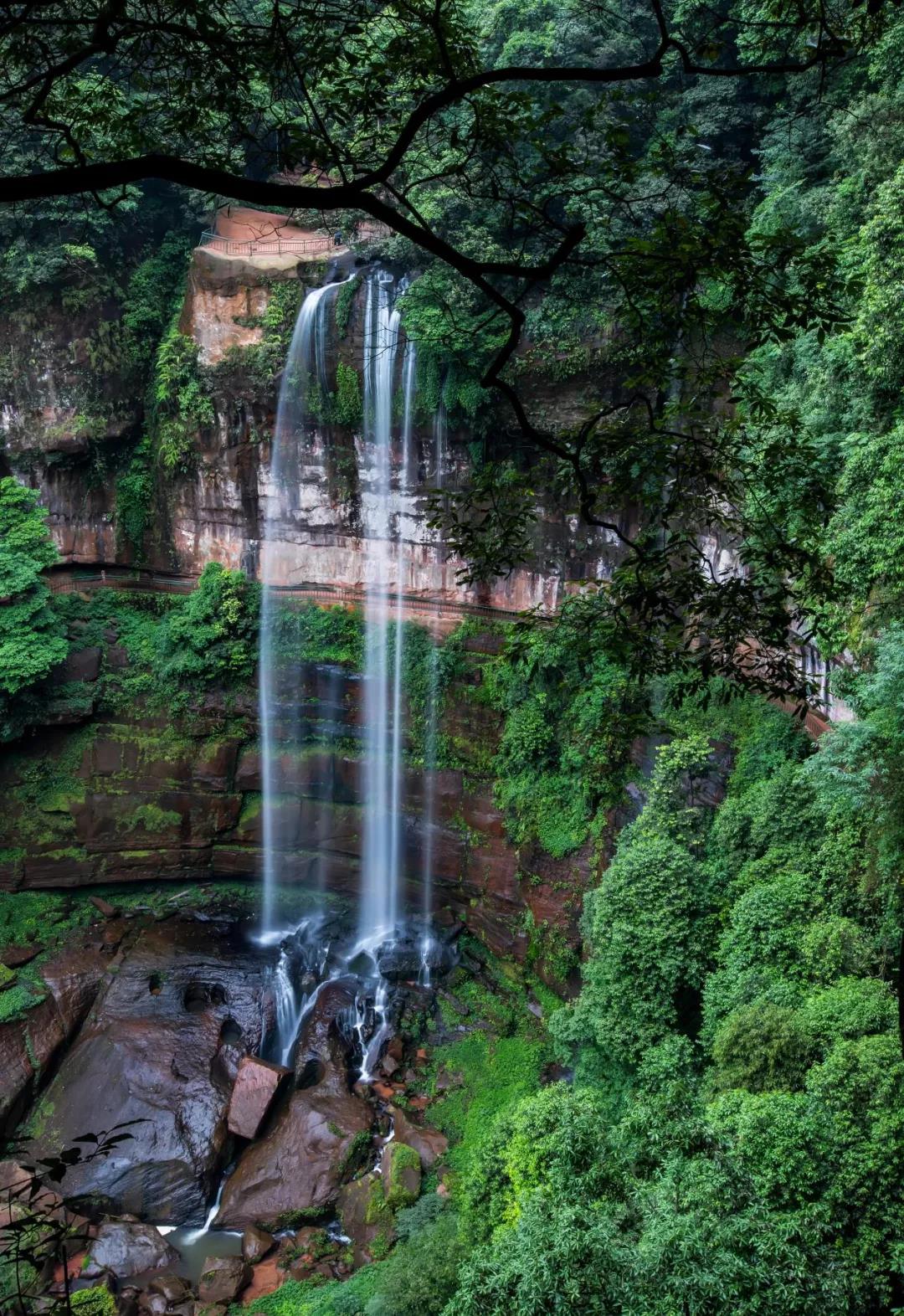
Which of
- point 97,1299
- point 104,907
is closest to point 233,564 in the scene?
point 104,907

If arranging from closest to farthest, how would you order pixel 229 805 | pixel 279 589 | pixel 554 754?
pixel 554 754 → pixel 229 805 → pixel 279 589

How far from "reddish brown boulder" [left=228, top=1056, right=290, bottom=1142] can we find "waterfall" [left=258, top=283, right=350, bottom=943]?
3.44 meters

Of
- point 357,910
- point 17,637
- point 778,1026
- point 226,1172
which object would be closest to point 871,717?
point 778,1026

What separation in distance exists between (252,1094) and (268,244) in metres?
14.1

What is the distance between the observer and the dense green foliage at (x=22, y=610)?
13.4 m

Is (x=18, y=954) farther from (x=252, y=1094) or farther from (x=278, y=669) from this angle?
(x=278, y=669)

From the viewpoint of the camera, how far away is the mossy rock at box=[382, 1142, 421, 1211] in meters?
9.59

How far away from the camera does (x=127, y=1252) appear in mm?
9344

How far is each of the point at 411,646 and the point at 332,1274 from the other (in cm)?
924

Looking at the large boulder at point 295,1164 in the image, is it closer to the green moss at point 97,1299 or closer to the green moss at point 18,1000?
the green moss at point 97,1299

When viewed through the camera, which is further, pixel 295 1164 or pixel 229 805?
pixel 229 805

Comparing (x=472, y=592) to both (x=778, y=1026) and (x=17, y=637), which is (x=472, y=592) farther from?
(x=778, y=1026)

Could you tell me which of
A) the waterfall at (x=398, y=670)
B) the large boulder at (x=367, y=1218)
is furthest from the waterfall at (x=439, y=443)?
the large boulder at (x=367, y=1218)

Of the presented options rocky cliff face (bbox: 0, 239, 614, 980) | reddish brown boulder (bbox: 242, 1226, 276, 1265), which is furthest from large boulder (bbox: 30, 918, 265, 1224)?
rocky cliff face (bbox: 0, 239, 614, 980)
